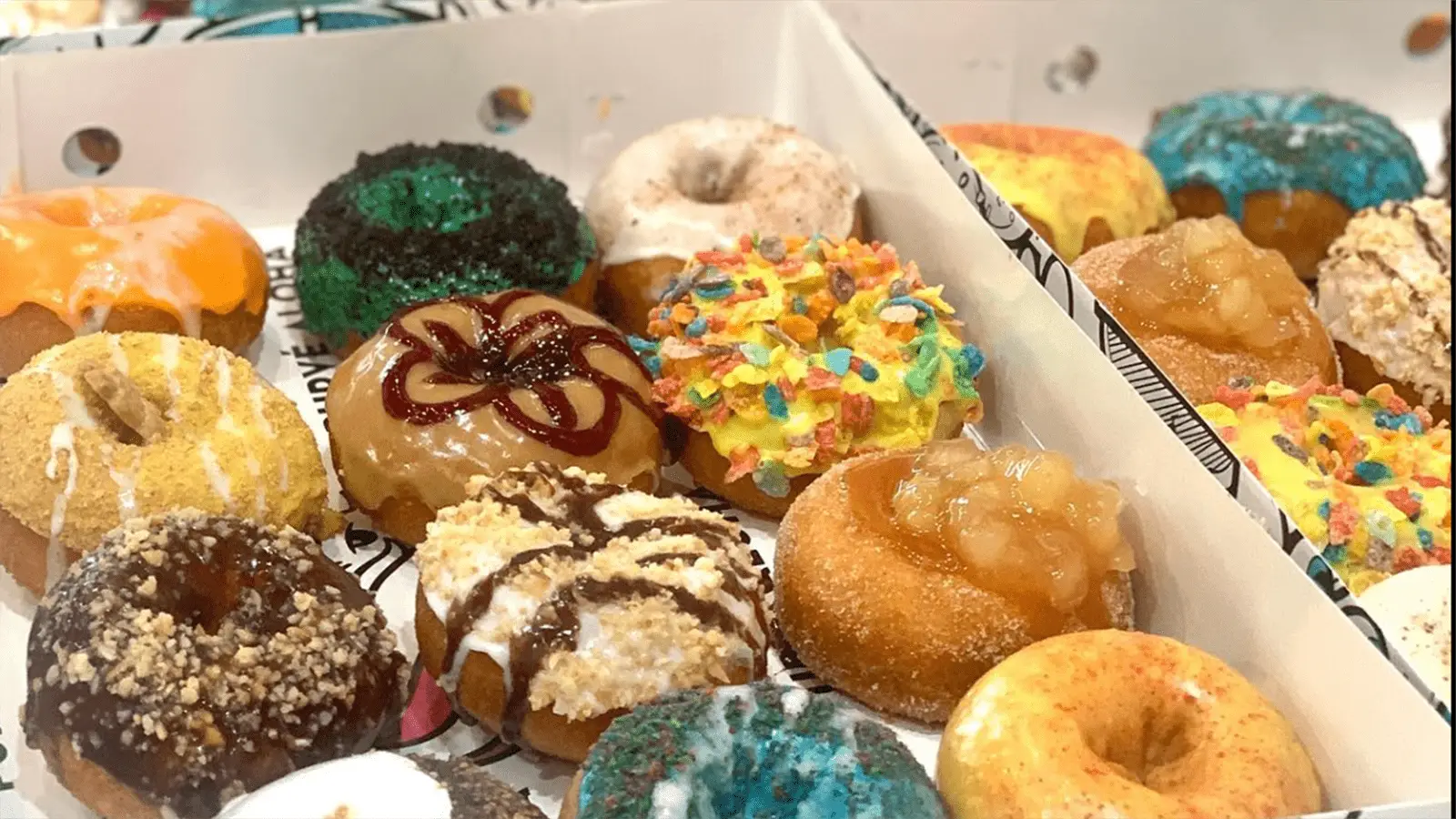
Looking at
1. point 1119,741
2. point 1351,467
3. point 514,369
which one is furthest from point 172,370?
point 1351,467

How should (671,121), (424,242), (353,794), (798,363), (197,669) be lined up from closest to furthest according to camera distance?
(353,794) < (197,669) < (798,363) < (424,242) < (671,121)

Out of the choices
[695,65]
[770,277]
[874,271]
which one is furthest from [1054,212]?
[695,65]

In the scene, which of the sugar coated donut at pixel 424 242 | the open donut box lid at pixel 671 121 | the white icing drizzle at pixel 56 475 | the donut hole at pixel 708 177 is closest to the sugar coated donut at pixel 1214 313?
the open donut box lid at pixel 671 121

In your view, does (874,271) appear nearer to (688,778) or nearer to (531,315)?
(531,315)

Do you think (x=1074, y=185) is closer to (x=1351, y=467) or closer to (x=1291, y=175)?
(x=1291, y=175)

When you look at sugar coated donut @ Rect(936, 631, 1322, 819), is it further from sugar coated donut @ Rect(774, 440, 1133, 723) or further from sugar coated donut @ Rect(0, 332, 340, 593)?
sugar coated donut @ Rect(0, 332, 340, 593)

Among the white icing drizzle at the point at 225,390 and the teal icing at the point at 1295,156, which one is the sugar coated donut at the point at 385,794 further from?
the teal icing at the point at 1295,156
